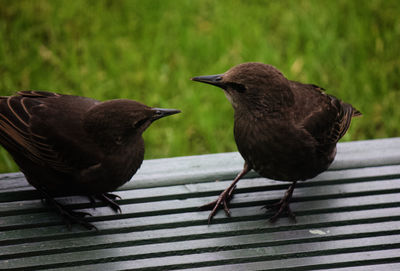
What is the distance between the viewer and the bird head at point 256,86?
10.6 ft

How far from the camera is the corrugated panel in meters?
2.93

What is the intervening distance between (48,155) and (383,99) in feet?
11.7

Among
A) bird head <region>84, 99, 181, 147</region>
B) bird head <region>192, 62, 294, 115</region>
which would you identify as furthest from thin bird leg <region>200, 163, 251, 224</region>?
bird head <region>84, 99, 181, 147</region>

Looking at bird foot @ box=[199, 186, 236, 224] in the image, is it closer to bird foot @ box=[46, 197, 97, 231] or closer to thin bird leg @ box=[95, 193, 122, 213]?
thin bird leg @ box=[95, 193, 122, 213]

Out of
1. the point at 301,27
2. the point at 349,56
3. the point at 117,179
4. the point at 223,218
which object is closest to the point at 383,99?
the point at 349,56

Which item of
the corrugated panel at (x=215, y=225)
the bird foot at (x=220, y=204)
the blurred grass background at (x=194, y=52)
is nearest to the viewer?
the corrugated panel at (x=215, y=225)

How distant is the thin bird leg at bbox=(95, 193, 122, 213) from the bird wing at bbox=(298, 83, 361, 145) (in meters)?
1.19

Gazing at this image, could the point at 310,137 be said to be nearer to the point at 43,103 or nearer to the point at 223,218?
the point at 223,218

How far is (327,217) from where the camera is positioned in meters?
3.23

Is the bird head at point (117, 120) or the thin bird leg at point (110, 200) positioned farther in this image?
the thin bird leg at point (110, 200)

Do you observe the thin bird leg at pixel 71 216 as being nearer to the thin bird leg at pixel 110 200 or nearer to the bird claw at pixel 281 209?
the thin bird leg at pixel 110 200

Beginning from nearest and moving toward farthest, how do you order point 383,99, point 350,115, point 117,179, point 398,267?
point 398,267
point 117,179
point 350,115
point 383,99

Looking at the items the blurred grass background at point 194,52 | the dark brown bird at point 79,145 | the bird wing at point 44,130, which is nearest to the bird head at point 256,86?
the dark brown bird at point 79,145

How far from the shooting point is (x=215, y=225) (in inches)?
126
